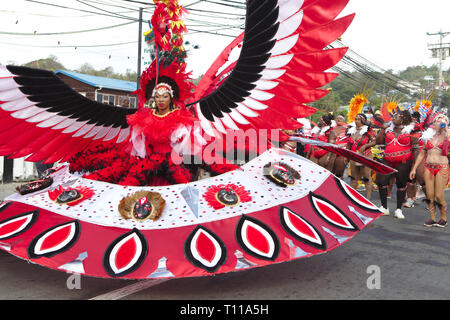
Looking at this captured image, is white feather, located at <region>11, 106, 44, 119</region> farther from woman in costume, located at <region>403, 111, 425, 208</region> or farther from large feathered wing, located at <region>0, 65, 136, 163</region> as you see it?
woman in costume, located at <region>403, 111, 425, 208</region>

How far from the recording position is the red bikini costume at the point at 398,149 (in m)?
7.31

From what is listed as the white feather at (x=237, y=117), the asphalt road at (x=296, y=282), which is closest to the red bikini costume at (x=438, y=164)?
the asphalt road at (x=296, y=282)

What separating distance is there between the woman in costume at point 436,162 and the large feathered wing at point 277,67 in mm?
3933

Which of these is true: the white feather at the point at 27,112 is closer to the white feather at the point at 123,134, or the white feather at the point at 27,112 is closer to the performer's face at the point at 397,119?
the white feather at the point at 123,134

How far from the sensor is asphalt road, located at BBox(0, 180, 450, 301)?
140 inches

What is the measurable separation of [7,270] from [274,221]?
263cm

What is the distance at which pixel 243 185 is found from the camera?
13.2 ft

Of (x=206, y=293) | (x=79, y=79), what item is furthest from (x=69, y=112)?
(x=79, y=79)

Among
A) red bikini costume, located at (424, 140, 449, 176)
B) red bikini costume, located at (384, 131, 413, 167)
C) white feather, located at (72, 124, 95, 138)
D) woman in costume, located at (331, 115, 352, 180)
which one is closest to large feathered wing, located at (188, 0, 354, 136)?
white feather, located at (72, 124, 95, 138)

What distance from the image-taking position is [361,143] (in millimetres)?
9133

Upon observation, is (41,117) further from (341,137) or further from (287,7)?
(341,137)

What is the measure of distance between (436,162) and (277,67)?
4.49m

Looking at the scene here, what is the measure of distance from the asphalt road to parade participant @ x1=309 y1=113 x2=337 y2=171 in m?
4.02
